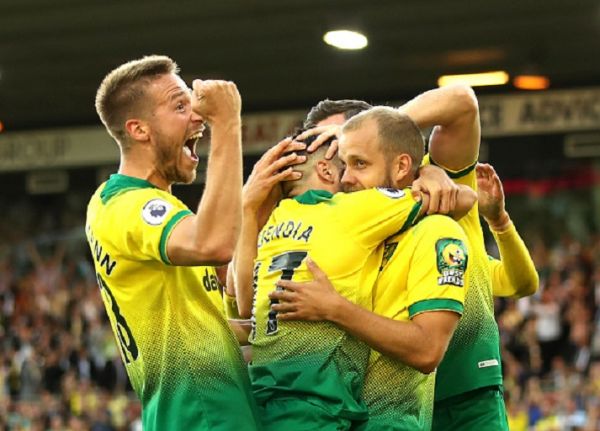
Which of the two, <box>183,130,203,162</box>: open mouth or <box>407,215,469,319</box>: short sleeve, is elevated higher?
<box>183,130,203,162</box>: open mouth

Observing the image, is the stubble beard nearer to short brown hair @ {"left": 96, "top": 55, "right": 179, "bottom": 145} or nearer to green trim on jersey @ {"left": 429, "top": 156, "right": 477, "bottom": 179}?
short brown hair @ {"left": 96, "top": 55, "right": 179, "bottom": 145}

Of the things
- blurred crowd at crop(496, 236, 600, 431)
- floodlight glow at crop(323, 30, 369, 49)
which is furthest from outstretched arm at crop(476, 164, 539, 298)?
floodlight glow at crop(323, 30, 369, 49)

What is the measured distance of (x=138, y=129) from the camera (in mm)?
4352

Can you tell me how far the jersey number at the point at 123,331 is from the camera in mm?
4195

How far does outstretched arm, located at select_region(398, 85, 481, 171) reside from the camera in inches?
179

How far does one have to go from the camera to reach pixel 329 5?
43.9 ft

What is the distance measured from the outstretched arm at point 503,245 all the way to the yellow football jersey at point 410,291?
1.20 meters

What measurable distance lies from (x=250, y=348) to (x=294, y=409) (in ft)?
1.58

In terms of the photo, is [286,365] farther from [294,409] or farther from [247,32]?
[247,32]

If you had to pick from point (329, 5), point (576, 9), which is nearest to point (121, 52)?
point (329, 5)

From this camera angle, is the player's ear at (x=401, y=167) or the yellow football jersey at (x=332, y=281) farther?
the player's ear at (x=401, y=167)

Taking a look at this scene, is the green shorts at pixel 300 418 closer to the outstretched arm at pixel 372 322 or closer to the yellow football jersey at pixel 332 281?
the yellow football jersey at pixel 332 281

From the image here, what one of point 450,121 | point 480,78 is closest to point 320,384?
point 450,121

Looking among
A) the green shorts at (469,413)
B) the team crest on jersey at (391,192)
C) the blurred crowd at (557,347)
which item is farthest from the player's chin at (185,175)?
the blurred crowd at (557,347)
